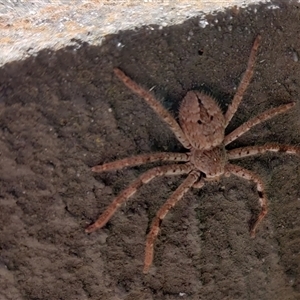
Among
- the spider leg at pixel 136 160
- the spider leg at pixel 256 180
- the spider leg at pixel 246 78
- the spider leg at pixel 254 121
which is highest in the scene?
the spider leg at pixel 246 78

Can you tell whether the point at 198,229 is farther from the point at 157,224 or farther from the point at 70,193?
the point at 70,193

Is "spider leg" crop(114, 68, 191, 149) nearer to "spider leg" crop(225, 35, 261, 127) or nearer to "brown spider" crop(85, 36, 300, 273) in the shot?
"brown spider" crop(85, 36, 300, 273)

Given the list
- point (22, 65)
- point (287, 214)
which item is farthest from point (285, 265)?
point (22, 65)

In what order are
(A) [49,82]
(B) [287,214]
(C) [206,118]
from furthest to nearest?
(B) [287,214]
(C) [206,118]
(A) [49,82]

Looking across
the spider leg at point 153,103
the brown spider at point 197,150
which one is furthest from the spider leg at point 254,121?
the spider leg at point 153,103

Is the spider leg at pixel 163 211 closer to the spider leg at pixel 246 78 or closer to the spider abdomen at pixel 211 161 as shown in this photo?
the spider abdomen at pixel 211 161

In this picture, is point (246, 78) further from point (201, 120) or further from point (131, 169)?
point (131, 169)

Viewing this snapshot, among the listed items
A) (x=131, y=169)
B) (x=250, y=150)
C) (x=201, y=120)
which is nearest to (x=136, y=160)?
(x=131, y=169)
